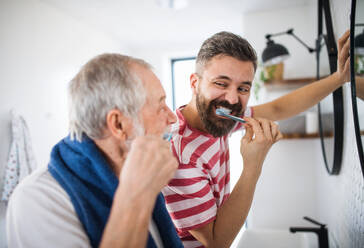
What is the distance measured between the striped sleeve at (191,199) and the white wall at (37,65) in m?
1.58

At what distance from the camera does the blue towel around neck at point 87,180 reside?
0.55 meters

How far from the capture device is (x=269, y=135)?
735 millimetres

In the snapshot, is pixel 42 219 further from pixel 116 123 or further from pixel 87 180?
pixel 116 123

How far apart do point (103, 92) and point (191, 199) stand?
41 cm

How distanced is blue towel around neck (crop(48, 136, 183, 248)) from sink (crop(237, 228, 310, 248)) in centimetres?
48

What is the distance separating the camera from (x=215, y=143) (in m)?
0.88

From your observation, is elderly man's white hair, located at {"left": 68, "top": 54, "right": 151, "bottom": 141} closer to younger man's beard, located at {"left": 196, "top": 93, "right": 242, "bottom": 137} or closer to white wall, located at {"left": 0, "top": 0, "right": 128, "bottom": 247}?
younger man's beard, located at {"left": 196, "top": 93, "right": 242, "bottom": 137}

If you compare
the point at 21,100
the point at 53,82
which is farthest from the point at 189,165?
the point at 53,82

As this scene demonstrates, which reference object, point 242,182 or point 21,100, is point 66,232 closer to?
point 242,182

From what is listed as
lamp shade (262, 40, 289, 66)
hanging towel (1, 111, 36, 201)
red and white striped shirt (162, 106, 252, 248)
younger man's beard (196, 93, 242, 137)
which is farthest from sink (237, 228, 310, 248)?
hanging towel (1, 111, 36, 201)

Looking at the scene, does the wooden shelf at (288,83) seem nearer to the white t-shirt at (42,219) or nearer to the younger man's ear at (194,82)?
the younger man's ear at (194,82)

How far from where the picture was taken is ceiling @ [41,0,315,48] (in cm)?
202

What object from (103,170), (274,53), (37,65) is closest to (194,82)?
(103,170)

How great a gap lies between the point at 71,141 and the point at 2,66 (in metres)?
1.52
